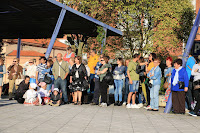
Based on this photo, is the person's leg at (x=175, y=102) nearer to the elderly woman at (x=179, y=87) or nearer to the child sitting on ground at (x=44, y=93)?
the elderly woman at (x=179, y=87)

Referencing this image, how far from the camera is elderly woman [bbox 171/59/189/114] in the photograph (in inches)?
399

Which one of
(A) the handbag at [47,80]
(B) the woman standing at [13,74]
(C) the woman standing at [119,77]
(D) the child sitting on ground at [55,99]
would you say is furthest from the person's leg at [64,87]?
(B) the woman standing at [13,74]

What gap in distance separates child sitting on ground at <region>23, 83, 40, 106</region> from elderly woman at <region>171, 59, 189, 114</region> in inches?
197

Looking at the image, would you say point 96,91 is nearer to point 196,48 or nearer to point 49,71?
point 49,71

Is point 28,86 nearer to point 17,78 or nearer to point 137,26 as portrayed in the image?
point 17,78

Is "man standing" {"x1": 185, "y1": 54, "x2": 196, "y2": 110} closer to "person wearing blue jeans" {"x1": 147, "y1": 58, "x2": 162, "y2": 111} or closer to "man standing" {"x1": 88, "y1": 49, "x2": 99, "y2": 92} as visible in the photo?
"person wearing blue jeans" {"x1": 147, "y1": 58, "x2": 162, "y2": 111}

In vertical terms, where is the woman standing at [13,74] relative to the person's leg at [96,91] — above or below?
above

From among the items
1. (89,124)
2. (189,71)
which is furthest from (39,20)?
(89,124)

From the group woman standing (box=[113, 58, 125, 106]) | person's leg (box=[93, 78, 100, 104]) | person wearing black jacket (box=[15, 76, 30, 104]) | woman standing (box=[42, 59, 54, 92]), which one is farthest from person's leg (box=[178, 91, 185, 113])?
person wearing black jacket (box=[15, 76, 30, 104])

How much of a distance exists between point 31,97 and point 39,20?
6.24 m

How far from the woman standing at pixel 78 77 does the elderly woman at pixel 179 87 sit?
3.56 metres

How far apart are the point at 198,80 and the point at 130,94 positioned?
2.74 metres

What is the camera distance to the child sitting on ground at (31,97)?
38.9 feet

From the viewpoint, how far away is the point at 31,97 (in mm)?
11867
